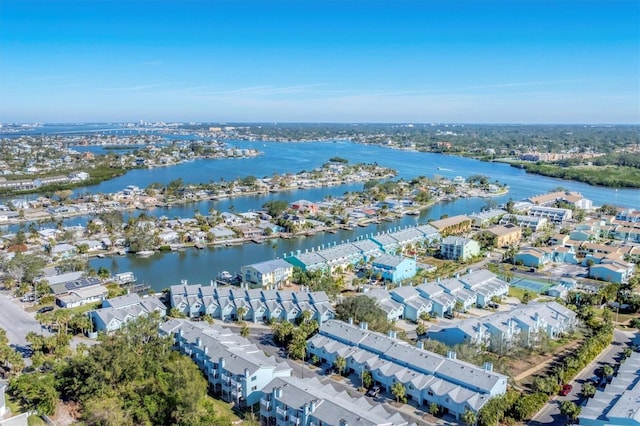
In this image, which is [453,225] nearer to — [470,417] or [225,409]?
[470,417]

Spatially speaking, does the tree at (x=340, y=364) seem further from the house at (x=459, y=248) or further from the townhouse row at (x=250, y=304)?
the house at (x=459, y=248)

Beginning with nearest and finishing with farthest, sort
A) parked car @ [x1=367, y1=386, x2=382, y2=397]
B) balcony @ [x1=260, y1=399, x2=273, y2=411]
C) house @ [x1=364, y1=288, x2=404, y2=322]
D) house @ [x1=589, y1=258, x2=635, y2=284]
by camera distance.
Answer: balcony @ [x1=260, y1=399, x2=273, y2=411] < parked car @ [x1=367, y1=386, x2=382, y2=397] < house @ [x1=364, y1=288, x2=404, y2=322] < house @ [x1=589, y1=258, x2=635, y2=284]

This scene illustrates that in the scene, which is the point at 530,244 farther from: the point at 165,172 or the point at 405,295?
the point at 165,172

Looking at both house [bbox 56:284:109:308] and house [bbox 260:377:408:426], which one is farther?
house [bbox 56:284:109:308]

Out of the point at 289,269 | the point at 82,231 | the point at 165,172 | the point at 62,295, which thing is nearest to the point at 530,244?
the point at 289,269

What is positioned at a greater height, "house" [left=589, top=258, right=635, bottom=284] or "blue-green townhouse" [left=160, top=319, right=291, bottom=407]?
"blue-green townhouse" [left=160, top=319, right=291, bottom=407]

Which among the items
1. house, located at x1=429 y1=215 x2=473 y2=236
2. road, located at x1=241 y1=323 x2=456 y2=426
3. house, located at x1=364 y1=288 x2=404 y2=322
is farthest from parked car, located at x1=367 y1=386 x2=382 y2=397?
house, located at x1=429 y1=215 x2=473 y2=236

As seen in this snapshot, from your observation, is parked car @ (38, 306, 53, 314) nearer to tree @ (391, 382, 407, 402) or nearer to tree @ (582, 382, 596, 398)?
tree @ (391, 382, 407, 402)
